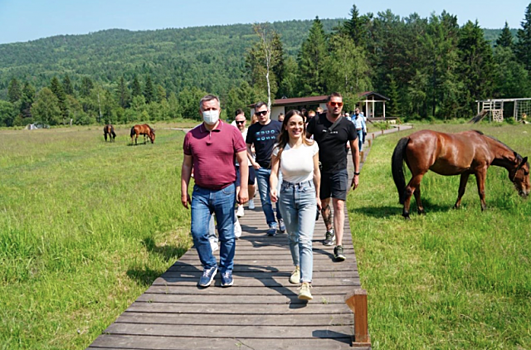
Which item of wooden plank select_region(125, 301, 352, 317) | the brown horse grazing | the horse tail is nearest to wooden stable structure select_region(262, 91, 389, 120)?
the brown horse grazing

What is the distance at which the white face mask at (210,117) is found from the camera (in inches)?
190

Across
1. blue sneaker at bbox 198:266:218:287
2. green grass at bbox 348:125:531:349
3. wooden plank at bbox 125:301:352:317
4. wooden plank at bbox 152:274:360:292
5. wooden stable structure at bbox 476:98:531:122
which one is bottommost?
wooden stable structure at bbox 476:98:531:122

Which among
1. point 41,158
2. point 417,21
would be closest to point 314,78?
point 417,21

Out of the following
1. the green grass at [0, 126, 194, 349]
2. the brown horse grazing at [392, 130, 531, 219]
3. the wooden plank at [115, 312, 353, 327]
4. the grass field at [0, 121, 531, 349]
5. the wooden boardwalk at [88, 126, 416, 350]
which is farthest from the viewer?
the brown horse grazing at [392, 130, 531, 219]

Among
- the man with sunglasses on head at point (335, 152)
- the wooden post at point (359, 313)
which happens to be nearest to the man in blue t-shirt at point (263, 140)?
the man with sunglasses on head at point (335, 152)

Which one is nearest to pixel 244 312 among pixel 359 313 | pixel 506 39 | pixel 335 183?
pixel 359 313

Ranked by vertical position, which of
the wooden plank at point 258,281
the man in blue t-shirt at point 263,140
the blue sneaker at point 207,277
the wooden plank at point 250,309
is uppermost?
the man in blue t-shirt at point 263,140

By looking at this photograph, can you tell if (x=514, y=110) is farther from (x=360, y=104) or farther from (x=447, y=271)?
(x=447, y=271)

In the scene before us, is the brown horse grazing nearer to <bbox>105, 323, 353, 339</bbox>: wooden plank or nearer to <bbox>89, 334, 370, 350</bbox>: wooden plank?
<bbox>105, 323, 353, 339</bbox>: wooden plank

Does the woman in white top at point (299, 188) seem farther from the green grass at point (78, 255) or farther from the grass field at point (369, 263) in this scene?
the green grass at point (78, 255)

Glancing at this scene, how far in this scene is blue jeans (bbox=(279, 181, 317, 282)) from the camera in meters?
4.62

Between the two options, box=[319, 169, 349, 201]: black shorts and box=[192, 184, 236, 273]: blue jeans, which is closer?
box=[192, 184, 236, 273]: blue jeans

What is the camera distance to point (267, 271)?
562cm

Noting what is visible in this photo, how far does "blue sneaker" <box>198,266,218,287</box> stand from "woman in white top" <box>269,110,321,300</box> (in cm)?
105
